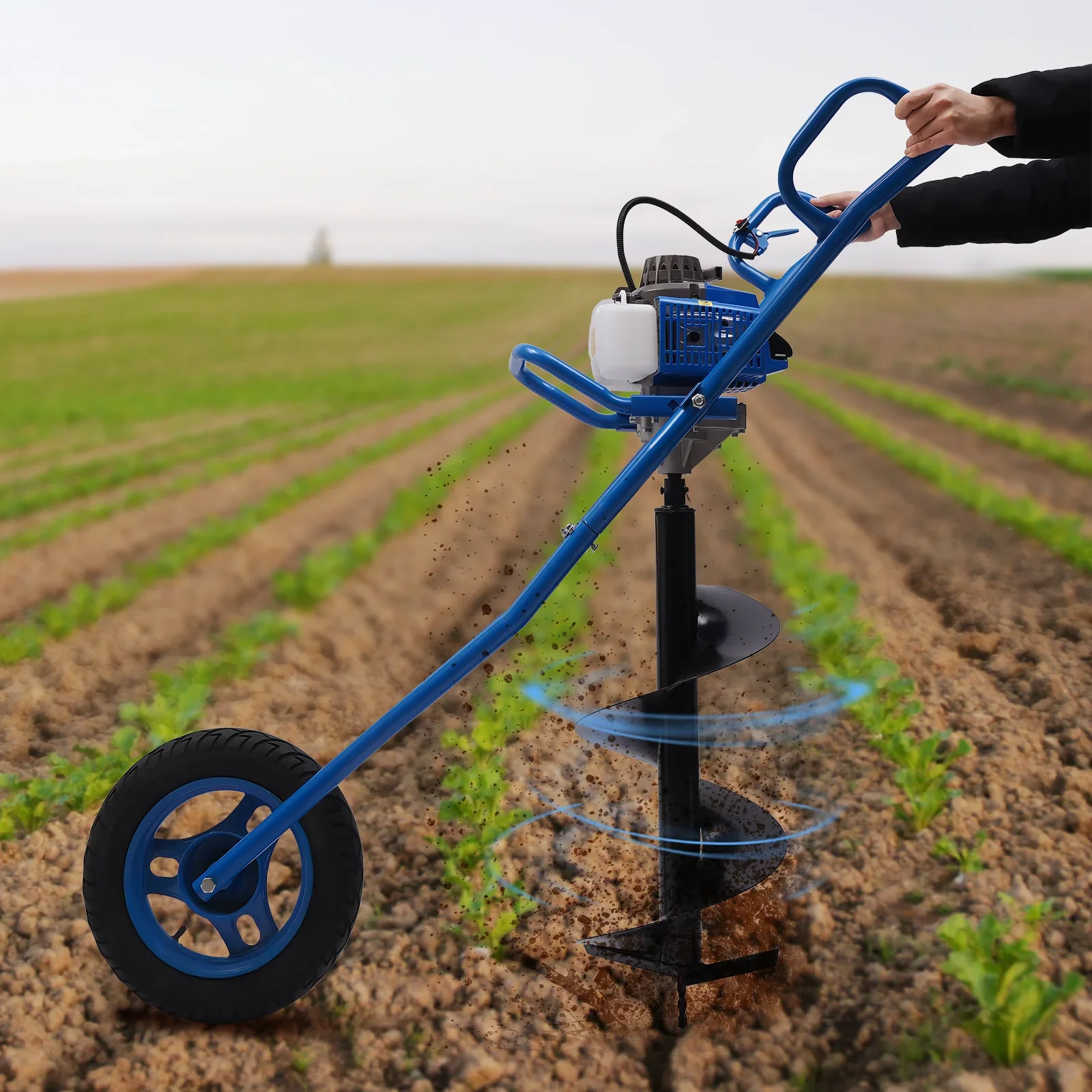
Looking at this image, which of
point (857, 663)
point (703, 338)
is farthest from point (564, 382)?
point (857, 663)

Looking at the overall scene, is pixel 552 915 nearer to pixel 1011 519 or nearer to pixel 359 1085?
pixel 359 1085

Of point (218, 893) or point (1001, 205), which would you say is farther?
point (218, 893)

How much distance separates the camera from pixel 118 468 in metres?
10.9

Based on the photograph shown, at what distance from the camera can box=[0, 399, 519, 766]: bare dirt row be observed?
163 inches

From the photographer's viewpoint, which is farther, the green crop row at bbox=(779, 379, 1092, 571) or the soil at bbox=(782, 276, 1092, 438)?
the soil at bbox=(782, 276, 1092, 438)

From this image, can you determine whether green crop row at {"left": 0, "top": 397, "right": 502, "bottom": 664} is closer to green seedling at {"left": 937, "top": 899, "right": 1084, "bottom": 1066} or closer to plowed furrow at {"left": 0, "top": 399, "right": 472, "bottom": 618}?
plowed furrow at {"left": 0, "top": 399, "right": 472, "bottom": 618}

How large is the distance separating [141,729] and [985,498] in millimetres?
5920

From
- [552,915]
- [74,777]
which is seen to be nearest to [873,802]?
[552,915]

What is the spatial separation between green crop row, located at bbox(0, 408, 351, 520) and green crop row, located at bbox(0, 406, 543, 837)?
4.64 metres

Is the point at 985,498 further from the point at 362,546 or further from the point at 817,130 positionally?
the point at 817,130

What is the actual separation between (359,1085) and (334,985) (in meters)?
0.34

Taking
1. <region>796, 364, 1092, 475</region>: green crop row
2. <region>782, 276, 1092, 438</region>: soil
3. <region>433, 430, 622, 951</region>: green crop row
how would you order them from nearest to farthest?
<region>433, 430, 622, 951</region>: green crop row
<region>796, 364, 1092, 475</region>: green crop row
<region>782, 276, 1092, 438</region>: soil

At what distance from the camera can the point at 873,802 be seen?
125 inches

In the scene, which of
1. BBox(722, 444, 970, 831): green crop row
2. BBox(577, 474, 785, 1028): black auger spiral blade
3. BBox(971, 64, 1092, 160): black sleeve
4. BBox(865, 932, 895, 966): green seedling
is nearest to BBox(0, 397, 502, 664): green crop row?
BBox(722, 444, 970, 831): green crop row
